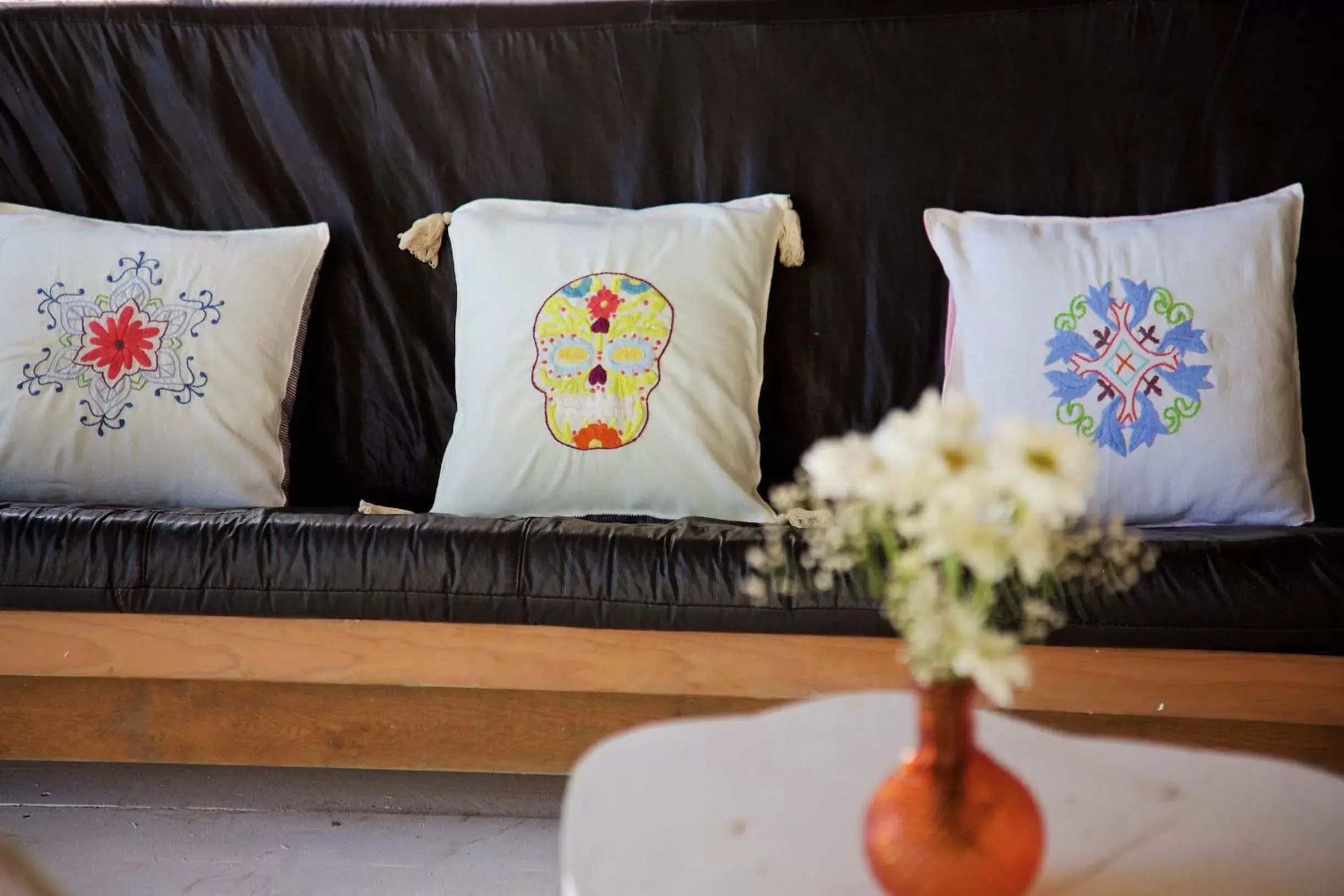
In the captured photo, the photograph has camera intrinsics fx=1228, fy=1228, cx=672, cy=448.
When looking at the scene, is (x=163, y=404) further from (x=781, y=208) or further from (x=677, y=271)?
(x=781, y=208)

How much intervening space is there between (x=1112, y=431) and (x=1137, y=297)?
0.66 feet

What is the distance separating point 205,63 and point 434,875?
54.5 inches

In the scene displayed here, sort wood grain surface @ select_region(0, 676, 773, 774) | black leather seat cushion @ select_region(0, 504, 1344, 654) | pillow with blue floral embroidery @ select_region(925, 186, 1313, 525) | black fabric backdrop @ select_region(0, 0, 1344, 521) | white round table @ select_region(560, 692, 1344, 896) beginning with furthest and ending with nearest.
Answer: black fabric backdrop @ select_region(0, 0, 1344, 521), pillow with blue floral embroidery @ select_region(925, 186, 1313, 525), wood grain surface @ select_region(0, 676, 773, 774), black leather seat cushion @ select_region(0, 504, 1344, 654), white round table @ select_region(560, 692, 1344, 896)

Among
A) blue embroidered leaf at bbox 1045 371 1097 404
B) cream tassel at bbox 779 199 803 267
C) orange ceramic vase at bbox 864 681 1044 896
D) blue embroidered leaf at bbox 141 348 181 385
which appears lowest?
orange ceramic vase at bbox 864 681 1044 896

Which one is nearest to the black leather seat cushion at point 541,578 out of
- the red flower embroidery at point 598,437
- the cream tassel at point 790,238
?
the red flower embroidery at point 598,437

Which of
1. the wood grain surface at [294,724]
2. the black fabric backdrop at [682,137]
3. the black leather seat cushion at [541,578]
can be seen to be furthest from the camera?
the black fabric backdrop at [682,137]

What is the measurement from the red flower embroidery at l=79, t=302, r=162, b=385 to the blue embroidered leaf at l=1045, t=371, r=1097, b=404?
1.31m

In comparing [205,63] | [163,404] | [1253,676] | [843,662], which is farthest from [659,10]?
[1253,676]

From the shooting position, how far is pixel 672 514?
1.77 m

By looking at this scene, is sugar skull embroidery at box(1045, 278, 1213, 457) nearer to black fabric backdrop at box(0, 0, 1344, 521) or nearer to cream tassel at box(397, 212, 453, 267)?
black fabric backdrop at box(0, 0, 1344, 521)

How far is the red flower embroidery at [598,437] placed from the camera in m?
1.77

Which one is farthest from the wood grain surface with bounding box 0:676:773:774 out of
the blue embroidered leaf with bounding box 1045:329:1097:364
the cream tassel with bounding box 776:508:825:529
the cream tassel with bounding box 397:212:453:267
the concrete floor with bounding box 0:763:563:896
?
the cream tassel with bounding box 397:212:453:267

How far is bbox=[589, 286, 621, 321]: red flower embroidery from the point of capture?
5.98ft

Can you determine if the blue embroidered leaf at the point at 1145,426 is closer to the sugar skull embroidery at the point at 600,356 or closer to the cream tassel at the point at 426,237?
the sugar skull embroidery at the point at 600,356
